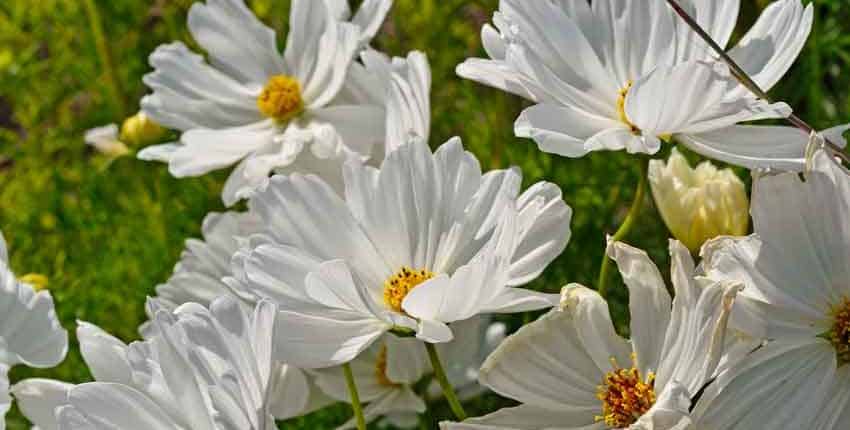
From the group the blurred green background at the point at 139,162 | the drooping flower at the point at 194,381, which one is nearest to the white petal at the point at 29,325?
the drooping flower at the point at 194,381

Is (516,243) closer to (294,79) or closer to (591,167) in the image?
(294,79)

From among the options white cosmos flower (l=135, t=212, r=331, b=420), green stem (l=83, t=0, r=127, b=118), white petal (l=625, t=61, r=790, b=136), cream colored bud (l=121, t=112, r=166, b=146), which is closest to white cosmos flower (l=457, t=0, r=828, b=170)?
white petal (l=625, t=61, r=790, b=136)

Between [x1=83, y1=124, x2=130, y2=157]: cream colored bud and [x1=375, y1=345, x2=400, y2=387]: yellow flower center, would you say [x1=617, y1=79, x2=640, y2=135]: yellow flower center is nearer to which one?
[x1=375, y1=345, x2=400, y2=387]: yellow flower center

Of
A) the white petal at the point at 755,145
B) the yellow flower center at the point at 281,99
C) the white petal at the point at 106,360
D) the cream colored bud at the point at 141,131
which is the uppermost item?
the white petal at the point at 755,145

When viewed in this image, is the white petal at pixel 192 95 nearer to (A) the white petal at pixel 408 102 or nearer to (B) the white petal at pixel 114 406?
(A) the white petal at pixel 408 102

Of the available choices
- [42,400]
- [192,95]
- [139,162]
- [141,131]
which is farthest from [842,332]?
[139,162]
